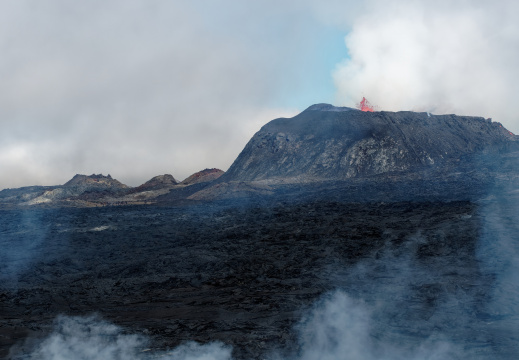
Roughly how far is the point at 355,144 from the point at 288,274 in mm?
51456

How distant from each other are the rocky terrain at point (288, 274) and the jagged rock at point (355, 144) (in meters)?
18.1

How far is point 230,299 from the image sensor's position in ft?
47.4

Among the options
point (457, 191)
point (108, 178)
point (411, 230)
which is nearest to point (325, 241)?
point (411, 230)

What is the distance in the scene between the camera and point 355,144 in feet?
218

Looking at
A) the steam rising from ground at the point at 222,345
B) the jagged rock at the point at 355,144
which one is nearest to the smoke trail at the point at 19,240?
the steam rising from ground at the point at 222,345

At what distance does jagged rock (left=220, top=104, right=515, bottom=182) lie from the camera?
63.9m

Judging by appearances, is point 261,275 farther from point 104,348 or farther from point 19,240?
point 19,240

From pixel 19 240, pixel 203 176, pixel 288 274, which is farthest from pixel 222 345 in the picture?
pixel 203 176

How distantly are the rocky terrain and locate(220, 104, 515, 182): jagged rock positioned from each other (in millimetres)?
18108

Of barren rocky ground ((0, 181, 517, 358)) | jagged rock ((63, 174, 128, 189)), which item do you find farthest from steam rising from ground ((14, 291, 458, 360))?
jagged rock ((63, 174, 128, 189))

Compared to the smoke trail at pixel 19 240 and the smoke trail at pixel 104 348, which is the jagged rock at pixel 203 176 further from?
the smoke trail at pixel 104 348

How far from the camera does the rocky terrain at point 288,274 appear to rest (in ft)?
33.6

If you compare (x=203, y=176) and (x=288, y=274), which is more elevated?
(x=203, y=176)

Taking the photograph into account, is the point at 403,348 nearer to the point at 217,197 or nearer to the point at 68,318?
the point at 68,318
